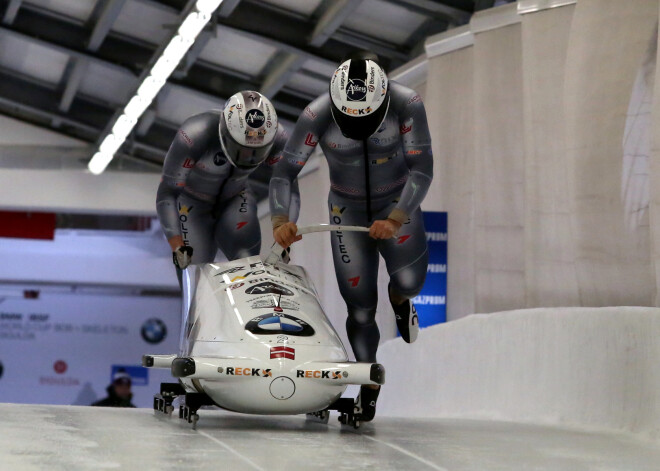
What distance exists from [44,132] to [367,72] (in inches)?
533

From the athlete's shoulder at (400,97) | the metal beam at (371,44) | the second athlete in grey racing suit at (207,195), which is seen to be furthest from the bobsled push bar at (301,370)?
the metal beam at (371,44)

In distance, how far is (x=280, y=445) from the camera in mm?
3254

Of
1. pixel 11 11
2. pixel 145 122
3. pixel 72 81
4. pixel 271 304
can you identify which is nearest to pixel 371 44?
pixel 11 11

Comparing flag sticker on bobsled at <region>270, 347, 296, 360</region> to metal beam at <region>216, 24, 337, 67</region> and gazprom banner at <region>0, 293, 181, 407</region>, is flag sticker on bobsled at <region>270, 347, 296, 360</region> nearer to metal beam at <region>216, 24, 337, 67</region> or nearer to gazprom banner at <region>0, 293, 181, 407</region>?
metal beam at <region>216, 24, 337, 67</region>

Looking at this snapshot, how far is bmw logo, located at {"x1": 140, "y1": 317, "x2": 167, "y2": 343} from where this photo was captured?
2012cm

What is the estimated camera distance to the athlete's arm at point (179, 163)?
5.27m

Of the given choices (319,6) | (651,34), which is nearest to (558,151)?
(651,34)

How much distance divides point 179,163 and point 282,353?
188 centimetres

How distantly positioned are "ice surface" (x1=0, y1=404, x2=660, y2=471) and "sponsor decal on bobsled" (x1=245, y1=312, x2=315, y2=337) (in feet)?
1.18

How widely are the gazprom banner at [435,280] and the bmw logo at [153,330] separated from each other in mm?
12099

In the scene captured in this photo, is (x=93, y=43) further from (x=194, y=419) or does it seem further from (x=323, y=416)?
(x=194, y=419)

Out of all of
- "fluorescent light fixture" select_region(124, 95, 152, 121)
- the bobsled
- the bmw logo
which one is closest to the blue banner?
the bmw logo

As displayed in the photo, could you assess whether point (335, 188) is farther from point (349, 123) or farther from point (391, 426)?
point (391, 426)

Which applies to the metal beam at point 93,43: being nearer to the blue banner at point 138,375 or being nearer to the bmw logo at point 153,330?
the bmw logo at point 153,330
